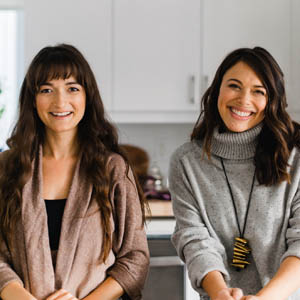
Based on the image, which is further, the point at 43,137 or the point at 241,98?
the point at 43,137

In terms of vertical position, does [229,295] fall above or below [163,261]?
above

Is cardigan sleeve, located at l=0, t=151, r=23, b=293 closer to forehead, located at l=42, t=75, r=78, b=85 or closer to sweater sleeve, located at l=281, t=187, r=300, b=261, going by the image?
forehead, located at l=42, t=75, r=78, b=85

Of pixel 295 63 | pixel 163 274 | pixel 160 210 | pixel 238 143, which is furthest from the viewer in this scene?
pixel 295 63

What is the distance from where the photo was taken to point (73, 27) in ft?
10.1

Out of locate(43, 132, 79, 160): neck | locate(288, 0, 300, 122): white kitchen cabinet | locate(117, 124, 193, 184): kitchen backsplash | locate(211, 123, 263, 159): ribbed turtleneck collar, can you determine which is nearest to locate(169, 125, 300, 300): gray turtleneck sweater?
locate(211, 123, 263, 159): ribbed turtleneck collar

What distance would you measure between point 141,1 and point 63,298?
214 centimetres

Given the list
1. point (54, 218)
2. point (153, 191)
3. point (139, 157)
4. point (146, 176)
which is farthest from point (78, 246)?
point (139, 157)

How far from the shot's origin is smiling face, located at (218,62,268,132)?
147 cm

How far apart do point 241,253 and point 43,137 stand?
68 cm

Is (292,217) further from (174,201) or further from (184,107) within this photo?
(184,107)

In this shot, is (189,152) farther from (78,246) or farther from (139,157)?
(139,157)

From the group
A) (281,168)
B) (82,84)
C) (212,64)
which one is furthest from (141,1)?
(281,168)

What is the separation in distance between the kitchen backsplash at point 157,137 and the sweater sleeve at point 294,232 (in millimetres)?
1958

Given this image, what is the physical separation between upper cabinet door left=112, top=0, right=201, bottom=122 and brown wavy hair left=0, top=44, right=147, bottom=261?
1538mm
